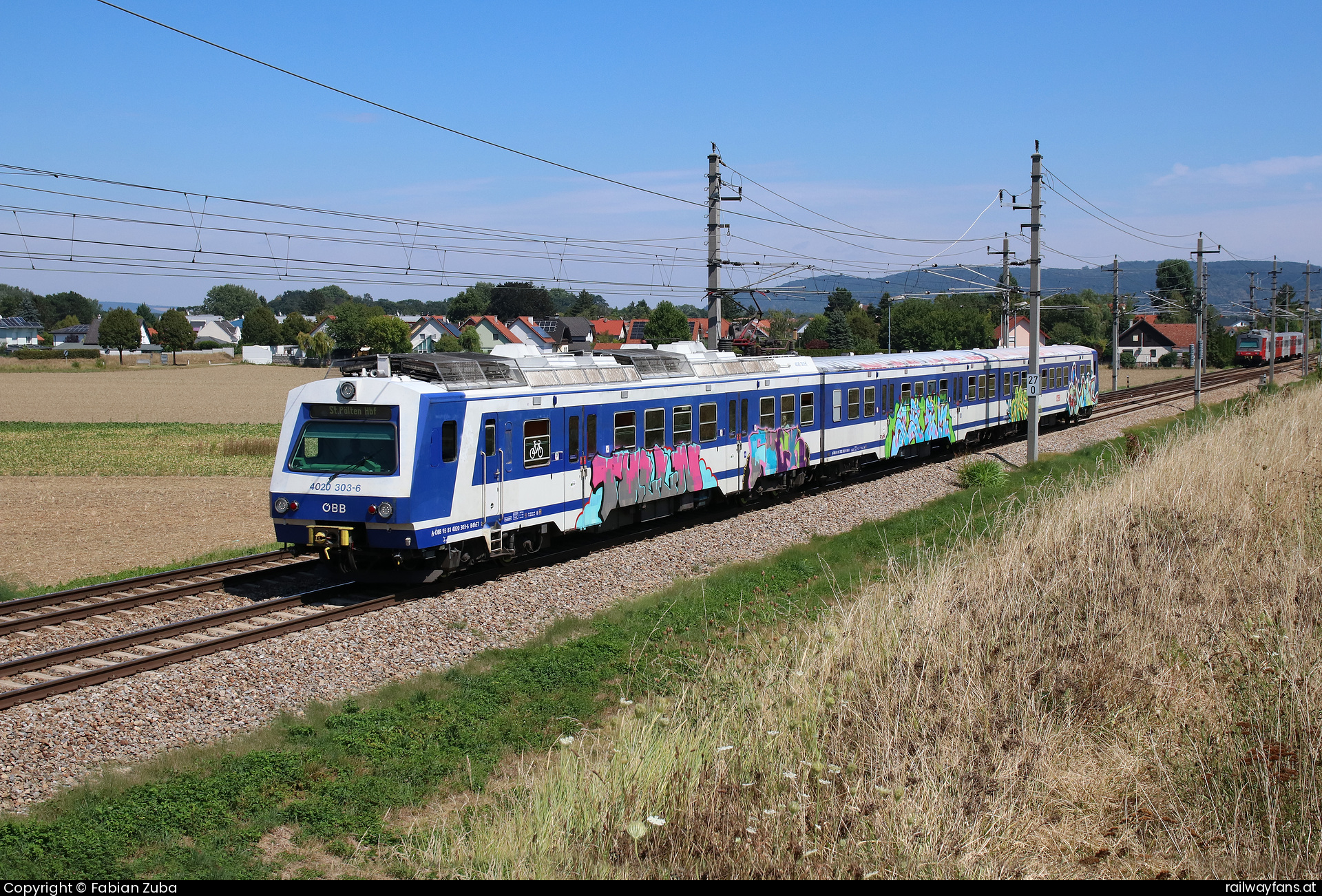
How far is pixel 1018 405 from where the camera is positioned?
3344 centimetres

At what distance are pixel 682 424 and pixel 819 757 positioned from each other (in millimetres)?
12681

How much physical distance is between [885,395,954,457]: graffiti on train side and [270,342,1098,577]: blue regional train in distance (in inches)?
58.8

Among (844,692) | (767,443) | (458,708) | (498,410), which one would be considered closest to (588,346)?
(498,410)

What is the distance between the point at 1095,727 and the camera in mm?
7125

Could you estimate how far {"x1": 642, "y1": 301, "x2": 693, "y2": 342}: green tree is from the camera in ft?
322

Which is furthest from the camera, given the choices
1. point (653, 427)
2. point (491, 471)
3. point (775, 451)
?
point (775, 451)

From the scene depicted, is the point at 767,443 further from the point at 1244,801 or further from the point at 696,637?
the point at 1244,801

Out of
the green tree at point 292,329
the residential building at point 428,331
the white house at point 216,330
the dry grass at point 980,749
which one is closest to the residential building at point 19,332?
the white house at point 216,330

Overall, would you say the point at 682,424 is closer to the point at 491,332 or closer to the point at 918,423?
the point at 918,423

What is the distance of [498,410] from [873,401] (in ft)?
43.6

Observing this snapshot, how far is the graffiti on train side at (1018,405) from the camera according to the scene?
1300 inches

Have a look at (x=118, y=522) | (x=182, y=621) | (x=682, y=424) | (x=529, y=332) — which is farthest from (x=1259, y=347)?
(x=182, y=621)

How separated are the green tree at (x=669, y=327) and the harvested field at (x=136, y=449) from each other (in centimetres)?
5597

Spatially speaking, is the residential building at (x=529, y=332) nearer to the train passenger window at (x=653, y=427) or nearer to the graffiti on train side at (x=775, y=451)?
the graffiti on train side at (x=775, y=451)
